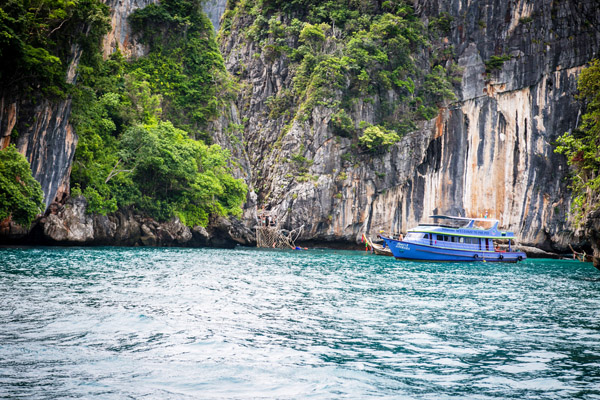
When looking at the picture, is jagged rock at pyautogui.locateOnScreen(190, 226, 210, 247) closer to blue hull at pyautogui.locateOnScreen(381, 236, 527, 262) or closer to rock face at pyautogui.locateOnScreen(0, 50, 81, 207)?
rock face at pyautogui.locateOnScreen(0, 50, 81, 207)

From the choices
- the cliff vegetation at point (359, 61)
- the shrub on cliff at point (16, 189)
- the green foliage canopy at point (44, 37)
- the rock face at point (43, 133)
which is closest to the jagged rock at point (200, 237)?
the rock face at point (43, 133)

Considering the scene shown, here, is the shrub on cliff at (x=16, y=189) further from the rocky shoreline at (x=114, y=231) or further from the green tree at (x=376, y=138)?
the green tree at (x=376, y=138)

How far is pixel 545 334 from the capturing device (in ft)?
31.4

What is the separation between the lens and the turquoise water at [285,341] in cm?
613

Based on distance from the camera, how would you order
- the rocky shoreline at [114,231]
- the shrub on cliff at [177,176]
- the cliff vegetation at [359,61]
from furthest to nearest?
the cliff vegetation at [359,61], the shrub on cliff at [177,176], the rocky shoreline at [114,231]

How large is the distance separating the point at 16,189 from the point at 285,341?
19458mm

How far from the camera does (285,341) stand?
851 cm

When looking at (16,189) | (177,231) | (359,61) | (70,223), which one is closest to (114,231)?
(70,223)

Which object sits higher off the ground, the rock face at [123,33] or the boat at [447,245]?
the rock face at [123,33]

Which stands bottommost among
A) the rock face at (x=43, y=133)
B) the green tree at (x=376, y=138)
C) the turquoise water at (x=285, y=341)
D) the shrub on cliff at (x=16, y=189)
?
the turquoise water at (x=285, y=341)

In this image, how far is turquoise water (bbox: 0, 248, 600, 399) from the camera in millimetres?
6129

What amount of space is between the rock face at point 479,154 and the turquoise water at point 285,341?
33084 mm

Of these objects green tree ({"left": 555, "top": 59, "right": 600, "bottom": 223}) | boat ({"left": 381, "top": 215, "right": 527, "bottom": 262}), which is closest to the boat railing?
boat ({"left": 381, "top": 215, "right": 527, "bottom": 262})

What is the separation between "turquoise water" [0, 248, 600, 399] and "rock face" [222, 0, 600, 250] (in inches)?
Result: 1303
